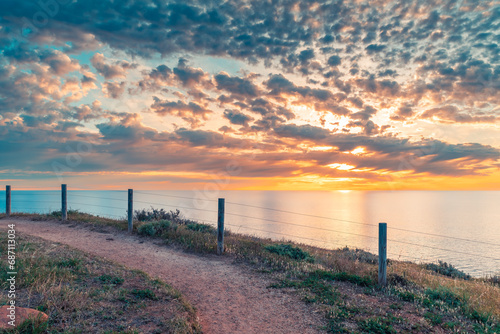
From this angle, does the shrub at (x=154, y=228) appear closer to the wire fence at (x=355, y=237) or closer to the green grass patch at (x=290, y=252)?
the wire fence at (x=355, y=237)

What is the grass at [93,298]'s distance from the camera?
16.8 feet

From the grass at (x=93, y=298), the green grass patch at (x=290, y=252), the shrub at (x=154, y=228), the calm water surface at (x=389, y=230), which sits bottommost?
the calm water surface at (x=389, y=230)

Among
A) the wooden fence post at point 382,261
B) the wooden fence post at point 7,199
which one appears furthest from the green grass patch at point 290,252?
the wooden fence post at point 7,199

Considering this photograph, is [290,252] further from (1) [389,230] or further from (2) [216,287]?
(1) [389,230]

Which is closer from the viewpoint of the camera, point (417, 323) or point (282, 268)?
point (417, 323)

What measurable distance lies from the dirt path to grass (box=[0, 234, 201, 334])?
0.80m

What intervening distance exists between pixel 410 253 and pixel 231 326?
126 ft

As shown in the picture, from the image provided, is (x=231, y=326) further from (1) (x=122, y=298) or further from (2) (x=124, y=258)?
(2) (x=124, y=258)

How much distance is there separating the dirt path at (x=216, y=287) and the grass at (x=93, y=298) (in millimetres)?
798

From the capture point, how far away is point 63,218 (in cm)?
1738

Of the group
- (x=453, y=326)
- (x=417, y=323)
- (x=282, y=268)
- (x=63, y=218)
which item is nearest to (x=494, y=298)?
(x=453, y=326)

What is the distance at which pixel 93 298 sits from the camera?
5992 mm

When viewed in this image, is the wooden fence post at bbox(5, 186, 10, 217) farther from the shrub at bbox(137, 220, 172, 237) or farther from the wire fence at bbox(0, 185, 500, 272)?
the shrub at bbox(137, 220, 172, 237)

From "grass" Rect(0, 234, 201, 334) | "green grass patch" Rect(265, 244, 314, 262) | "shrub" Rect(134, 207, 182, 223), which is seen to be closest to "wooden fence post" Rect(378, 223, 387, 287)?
"green grass patch" Rect(265, 244, 314, 262)
